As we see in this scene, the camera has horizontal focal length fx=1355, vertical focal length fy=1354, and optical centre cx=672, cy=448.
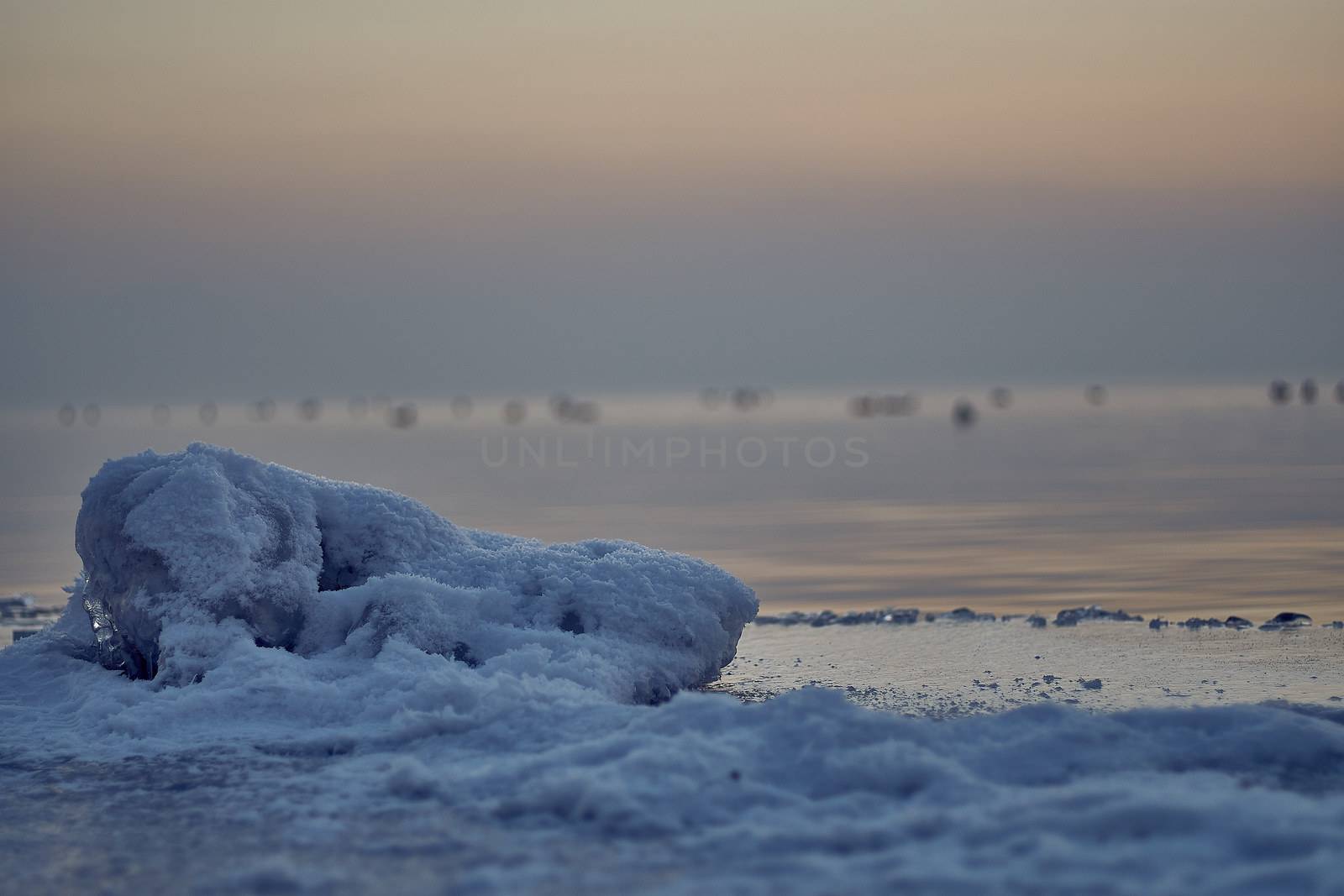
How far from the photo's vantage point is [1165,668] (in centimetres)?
870

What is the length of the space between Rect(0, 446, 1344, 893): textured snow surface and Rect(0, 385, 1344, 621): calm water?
15.4 feet

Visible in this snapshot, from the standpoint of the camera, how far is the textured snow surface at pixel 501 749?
16.5ft

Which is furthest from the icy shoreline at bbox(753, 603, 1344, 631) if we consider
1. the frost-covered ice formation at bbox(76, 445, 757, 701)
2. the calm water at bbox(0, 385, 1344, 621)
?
the frost-covered ice formation at bbox(76, 445, 757, 701)

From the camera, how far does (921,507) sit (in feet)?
73.4

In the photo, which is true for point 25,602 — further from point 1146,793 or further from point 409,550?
point 1146,793

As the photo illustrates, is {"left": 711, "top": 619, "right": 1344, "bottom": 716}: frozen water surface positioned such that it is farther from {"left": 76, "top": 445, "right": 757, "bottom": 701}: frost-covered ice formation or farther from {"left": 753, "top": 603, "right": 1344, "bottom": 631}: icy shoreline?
{"left": 76, "top": 445, "right": 757, "bottom": 701}: frost-covered ice formation

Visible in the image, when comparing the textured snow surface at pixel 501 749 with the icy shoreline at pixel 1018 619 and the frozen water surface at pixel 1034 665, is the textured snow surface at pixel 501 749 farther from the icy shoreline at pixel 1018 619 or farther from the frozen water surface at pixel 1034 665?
the icy shoreline at pixel 1018 619

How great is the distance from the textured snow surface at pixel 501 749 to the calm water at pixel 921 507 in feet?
15.4

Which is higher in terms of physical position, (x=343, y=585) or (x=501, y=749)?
(x=343, y=585)

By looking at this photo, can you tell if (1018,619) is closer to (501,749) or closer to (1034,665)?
(1034,665)

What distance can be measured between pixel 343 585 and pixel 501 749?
2862 millimetres

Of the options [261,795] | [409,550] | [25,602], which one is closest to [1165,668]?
[409,550]

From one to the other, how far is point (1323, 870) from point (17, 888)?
4681 millimetres

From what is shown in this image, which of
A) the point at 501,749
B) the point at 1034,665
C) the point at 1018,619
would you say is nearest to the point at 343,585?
the point at 501,749
